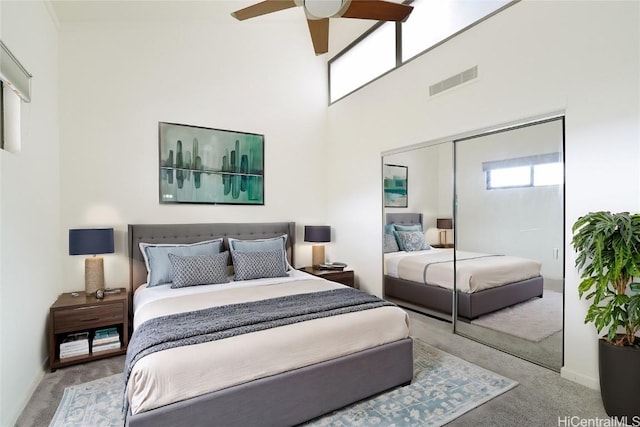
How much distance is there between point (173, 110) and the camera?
12.9ft

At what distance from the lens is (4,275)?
2.07 meters

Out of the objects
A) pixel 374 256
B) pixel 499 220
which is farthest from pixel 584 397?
pixel 374 256

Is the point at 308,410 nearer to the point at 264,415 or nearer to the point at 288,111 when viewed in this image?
the point at 264,415

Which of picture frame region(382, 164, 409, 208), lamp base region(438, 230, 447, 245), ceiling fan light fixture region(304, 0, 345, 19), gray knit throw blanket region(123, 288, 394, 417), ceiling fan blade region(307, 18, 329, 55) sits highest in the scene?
ceiling fan blade region(307, 18, 329, 55)

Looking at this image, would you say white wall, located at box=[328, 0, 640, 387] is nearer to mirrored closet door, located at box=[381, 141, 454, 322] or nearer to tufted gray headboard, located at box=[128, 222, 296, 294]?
mirrored closet door, located at box=[381, 141, 454, 322]

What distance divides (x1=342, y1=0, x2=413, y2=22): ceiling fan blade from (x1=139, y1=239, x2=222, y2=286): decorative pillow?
109 inches

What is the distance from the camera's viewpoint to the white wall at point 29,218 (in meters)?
2.10

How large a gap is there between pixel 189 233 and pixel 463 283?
3.26m

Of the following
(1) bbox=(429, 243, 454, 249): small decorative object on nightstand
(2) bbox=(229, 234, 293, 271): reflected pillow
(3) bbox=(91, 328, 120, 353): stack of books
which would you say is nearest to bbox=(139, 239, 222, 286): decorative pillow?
(2) bbox=(229, 234, 293, 271): reflected pillow

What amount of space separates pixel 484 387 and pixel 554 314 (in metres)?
0.92

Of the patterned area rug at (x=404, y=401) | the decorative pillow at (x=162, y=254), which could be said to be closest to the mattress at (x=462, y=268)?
the patterned area rug at (x=404, y=401)

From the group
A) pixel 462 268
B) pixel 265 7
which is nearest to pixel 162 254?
pixel 265 7

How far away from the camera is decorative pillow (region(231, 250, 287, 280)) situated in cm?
362

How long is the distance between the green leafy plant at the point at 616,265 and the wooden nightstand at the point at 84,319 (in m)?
3.85
